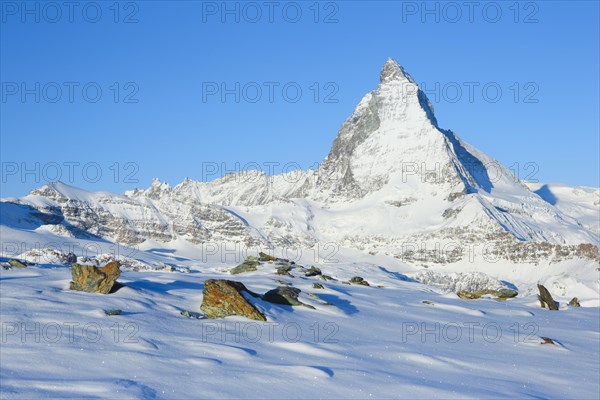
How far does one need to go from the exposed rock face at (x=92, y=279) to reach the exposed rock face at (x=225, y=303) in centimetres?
287

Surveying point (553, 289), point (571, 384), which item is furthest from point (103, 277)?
point (553, 289)

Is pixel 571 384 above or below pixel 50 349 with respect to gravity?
below

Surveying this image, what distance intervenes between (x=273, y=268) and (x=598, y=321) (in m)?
18.4

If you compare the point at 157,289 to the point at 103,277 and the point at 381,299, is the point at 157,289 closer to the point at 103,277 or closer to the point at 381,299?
the point at 103,277

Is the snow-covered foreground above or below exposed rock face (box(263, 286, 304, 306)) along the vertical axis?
below

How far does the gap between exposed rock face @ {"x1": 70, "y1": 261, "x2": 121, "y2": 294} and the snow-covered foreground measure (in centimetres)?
37

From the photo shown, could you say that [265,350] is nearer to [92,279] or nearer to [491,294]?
[92,279]

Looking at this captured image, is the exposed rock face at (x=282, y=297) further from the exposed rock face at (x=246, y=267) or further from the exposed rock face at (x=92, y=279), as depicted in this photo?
the exposed rock face at (x=246, y=267)

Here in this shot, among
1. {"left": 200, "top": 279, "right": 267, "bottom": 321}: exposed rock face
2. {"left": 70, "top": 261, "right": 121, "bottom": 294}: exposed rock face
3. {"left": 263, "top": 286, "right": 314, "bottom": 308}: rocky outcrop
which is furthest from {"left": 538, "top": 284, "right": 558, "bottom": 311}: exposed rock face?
{"left": 70, "top": 261, "right": 121, "bottom": 294}: exposed rock face

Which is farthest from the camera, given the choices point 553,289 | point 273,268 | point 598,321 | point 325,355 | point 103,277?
point 553,289

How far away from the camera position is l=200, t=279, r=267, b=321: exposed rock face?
16406mm

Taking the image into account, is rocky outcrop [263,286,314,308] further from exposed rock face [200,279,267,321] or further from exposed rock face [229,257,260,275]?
exposed rock face [229,257,260,275]

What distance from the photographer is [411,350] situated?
48.1ft

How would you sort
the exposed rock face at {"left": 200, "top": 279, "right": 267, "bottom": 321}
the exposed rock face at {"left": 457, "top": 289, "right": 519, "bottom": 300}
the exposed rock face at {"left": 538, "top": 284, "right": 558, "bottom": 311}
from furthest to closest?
1. the exposed rock face at {"left": 457, "top": 289, "right": 519, "bottom": 300}
2. the exposed rock face at {"left": 538, "top": 284, "right": 558, "bottom": 311}
3. the exposed rock face at {"left": 200, "top": 279, "right": 267, "bottom": 321}
